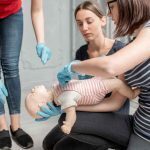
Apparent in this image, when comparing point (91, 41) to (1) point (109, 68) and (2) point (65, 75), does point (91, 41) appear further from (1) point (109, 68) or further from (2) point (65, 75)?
(1) point (109, 68)

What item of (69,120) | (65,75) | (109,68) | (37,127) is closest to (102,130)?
(69,120)

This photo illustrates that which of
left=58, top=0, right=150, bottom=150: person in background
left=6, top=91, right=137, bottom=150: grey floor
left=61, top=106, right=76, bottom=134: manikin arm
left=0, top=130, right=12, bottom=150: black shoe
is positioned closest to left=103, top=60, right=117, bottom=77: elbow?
left=58, top=0, right=150, bottom=150: person in background

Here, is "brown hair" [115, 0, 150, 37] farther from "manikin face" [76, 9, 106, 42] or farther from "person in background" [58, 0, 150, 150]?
"manikin face" [76, 9, 106, 42]

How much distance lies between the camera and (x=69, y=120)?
3.56 feet

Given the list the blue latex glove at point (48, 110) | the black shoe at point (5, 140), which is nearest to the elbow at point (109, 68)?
the blue latex glove at point (48, 110)

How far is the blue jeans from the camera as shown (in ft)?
4.28

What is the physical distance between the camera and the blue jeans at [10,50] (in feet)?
4.28

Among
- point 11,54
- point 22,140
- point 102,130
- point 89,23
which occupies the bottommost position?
point 22,140

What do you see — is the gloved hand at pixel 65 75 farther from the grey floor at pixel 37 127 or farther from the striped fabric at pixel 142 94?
the grey floor at pixel 37 127

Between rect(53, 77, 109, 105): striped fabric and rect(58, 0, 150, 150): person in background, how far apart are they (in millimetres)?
35

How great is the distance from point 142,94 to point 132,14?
29 centimetres

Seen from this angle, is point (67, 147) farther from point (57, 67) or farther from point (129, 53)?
point (57, 67)

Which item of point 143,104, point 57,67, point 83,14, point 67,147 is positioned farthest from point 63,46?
point 143,104

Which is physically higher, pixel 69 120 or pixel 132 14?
pixel 132 14
